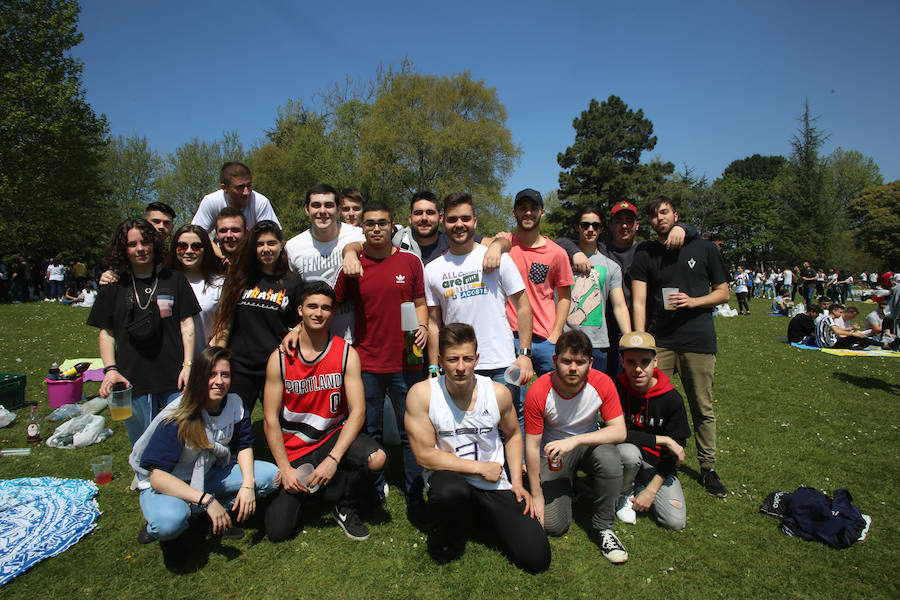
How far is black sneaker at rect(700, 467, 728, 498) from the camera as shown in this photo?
14.1 feet

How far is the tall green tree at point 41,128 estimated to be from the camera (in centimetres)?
2314

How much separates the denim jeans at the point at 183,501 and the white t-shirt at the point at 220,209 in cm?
262

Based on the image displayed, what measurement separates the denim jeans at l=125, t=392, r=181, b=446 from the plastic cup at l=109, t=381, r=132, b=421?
78 millimetres

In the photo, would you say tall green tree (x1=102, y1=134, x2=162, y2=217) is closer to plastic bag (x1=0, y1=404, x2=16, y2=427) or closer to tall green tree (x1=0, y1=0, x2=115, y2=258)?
tall green tree (x1=0, y1=0, x2=115, y2=258)

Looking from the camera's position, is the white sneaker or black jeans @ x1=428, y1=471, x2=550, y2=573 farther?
the white sneaker

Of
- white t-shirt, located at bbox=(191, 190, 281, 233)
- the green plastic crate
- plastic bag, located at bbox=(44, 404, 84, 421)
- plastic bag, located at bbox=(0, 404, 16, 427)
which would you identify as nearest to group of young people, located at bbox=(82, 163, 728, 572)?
white t-shirt, located at bbox=(191, 190, 281, 233)

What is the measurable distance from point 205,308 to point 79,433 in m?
2.75

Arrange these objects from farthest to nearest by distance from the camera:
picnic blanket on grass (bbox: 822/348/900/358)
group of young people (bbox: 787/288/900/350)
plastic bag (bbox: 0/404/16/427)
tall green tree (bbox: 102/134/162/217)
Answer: tall green tree (bbox: 102/134/162/217) → group of young people (bbox: 787/288/900/350) → picnic blanket on grass (bbox: 822/348/900/358) → plastic bag (bbox: 0/404/16/427)

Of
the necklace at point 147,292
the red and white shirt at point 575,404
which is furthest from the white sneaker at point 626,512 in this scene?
the necklace at point 147,292

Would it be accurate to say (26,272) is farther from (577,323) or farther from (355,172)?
(577,323)

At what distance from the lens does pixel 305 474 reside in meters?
3.71

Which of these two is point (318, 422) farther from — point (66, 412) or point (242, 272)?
point (66, 412)

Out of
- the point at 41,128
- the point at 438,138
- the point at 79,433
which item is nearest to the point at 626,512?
→ the point at 79,433

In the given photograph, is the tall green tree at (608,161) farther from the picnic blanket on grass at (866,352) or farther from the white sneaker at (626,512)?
the white sneaker at (626,512)
